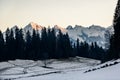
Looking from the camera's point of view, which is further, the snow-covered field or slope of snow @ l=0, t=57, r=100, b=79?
slope of snow @ l=0, t=57, r=100, b=79

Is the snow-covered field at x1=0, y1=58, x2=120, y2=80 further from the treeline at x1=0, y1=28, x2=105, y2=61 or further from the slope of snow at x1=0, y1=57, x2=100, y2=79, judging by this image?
the treeline at x1=0, y1=28, x2=105, y2=61

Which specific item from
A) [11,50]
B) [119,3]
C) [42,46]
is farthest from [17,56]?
[119,3]

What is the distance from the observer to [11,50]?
13050 centimetres

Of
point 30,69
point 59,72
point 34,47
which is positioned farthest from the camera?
point 34,47

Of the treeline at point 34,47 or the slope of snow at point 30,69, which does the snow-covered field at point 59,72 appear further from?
the treeline at point 34,47

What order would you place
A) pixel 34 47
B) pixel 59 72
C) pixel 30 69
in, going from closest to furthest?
pixel 59 72, pixel 30 69, pixel 34 47

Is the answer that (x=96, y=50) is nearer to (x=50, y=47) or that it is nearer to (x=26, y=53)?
(x=50, y=47)

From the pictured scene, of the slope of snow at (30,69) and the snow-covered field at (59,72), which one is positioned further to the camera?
the slope of snow at (30,69)

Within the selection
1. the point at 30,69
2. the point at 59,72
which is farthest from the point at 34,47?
the point at 59,72

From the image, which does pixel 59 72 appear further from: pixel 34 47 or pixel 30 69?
pixel 34 47

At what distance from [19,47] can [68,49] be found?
22.2 m

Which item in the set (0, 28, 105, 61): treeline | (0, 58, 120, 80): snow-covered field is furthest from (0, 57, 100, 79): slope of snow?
(0, 28, 105, 61): treeline

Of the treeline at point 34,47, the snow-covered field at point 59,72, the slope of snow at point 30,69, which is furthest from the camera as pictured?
the treeline at point 34,47

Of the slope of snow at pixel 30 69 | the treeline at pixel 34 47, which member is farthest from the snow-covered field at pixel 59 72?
the treeline at pixel 34 47
